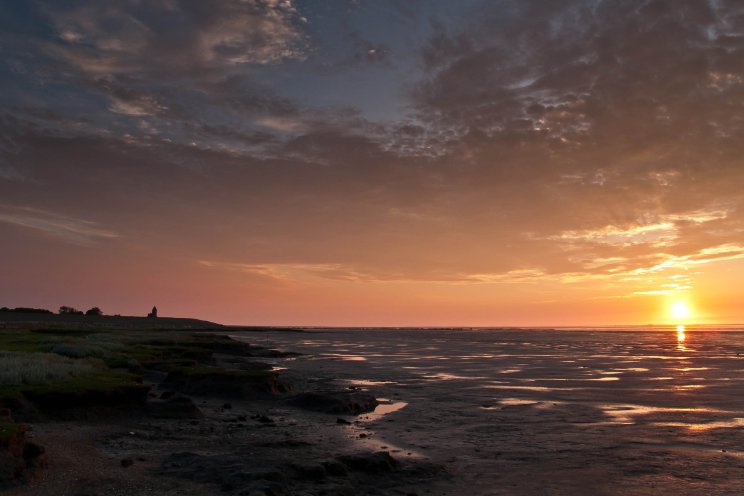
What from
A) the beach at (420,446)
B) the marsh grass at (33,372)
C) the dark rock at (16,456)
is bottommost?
the beach at (420,446)

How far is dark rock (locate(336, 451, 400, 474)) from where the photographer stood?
16.2 m

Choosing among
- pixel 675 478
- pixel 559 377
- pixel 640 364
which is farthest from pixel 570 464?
pixel 640 364

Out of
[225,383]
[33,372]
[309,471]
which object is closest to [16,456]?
[309,471]

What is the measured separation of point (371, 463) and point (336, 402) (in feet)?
39.1

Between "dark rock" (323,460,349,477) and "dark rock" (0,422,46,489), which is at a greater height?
"dark rock" (0,422,46,489)

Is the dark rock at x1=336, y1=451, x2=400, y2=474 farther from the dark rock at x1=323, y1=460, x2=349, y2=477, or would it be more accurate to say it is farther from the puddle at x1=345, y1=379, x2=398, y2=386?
the puddle at x1=345, y1=379, x2=398, y2=386

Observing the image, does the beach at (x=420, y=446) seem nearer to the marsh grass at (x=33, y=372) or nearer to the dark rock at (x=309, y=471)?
the dark rock at (x=309, y=471)

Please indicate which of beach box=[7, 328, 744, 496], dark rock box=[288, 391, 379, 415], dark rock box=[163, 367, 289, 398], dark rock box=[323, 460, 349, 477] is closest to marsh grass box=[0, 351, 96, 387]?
beach box=[7, 328, 744, 496]

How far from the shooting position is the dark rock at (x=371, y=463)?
16219mm

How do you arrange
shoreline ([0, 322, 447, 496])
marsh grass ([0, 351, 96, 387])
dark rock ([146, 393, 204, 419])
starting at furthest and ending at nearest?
dark rock ([146, 393, 204, 419]), marsh grass ([0, 351, 96, 387]), shoreline ([0, 322, 447, 496])

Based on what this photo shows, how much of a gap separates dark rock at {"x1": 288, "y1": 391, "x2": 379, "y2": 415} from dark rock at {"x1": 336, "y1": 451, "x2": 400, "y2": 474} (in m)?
10.1

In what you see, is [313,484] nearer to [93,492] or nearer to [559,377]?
[93,492]

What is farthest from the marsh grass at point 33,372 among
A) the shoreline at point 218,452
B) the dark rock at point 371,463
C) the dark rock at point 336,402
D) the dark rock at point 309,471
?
the dark rock at point 371,463

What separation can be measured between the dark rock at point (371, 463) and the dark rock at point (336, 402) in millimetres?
10071
